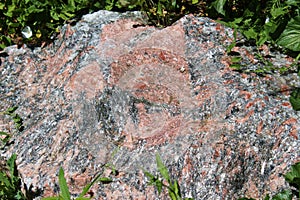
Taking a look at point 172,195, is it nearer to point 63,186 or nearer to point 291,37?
point 63,186

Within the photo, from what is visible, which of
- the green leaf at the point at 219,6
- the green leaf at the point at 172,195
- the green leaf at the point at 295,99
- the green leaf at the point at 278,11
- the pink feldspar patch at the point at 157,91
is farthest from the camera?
the green leaf at the point at 219,6

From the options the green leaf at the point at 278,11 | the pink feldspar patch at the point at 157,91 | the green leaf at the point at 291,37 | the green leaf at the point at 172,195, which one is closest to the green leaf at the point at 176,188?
the green leaf at the point at 172,195

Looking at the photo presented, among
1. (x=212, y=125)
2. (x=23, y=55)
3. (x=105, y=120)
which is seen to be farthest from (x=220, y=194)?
(x=23, y=55)

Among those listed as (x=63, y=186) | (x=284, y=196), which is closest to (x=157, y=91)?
(x=63, y=186)

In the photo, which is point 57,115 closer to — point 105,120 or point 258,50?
point 105,120

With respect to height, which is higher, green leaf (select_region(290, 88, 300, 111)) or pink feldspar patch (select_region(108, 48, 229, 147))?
green leaf (select_region(290, 88, 300, 111))

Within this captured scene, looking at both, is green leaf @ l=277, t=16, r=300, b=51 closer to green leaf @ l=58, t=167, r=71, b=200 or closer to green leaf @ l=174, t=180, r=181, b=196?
green leaf @ l=174, t=180, r=181, b=196

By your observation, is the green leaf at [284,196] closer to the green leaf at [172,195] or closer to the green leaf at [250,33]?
the green leaf at [172,195]

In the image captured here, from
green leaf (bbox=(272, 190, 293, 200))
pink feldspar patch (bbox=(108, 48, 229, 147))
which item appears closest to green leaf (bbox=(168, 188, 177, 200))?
pink feldspar patch (bbox=(108, 48, 229, 147))
